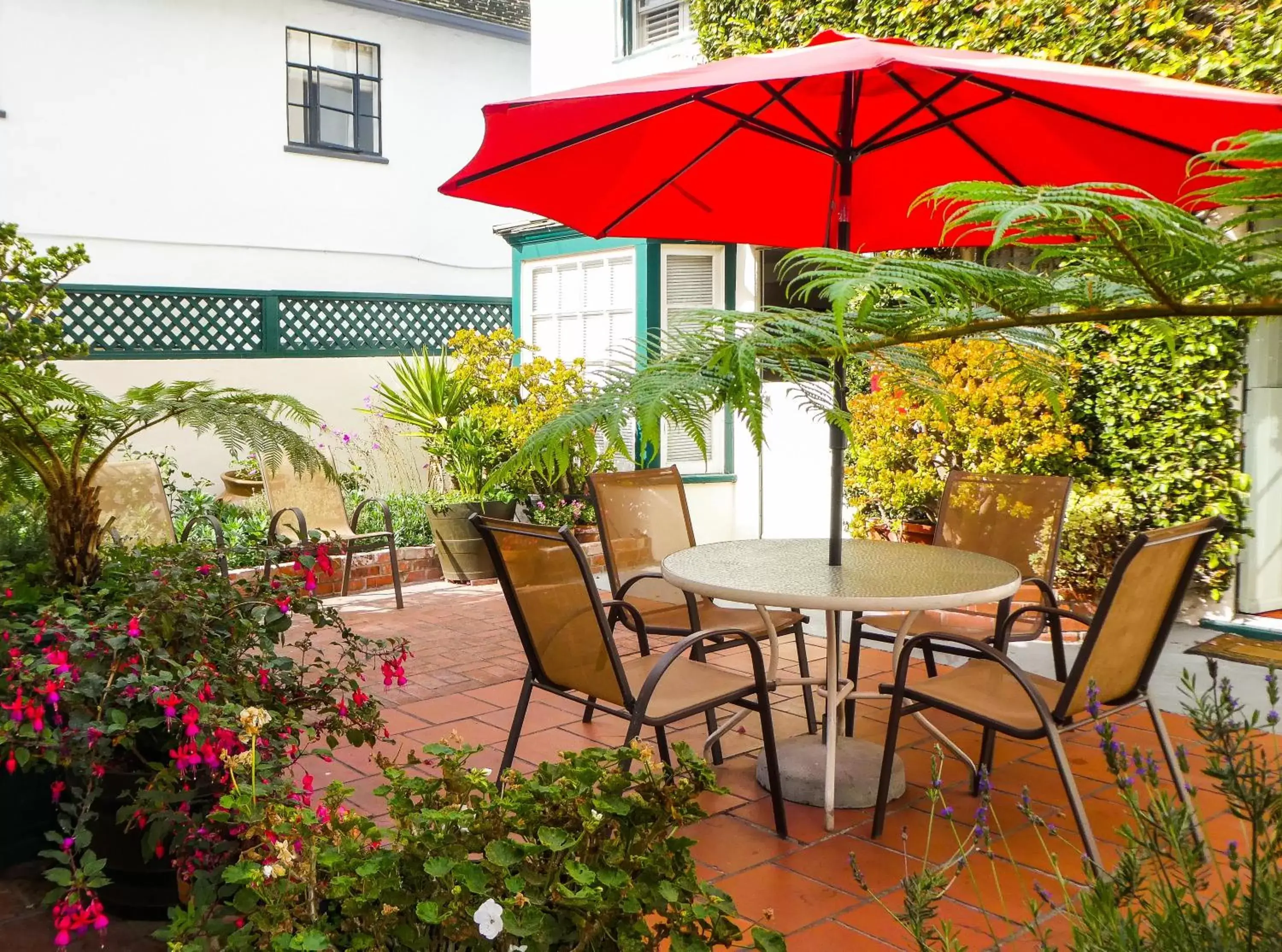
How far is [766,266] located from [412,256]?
6626 mm

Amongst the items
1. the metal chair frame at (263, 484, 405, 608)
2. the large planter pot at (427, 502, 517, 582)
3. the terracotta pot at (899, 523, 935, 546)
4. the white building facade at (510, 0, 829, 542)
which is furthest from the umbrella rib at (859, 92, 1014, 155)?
the large planter pot at (427, 502, 517, 582)

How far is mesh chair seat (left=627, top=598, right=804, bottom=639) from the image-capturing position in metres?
3.97

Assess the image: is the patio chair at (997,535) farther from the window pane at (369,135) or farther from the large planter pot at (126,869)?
the window pane at (369,135)

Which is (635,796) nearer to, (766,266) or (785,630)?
(785,630)

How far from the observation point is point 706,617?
4.14 m

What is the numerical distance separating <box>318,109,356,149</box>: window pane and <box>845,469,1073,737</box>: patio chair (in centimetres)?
1071

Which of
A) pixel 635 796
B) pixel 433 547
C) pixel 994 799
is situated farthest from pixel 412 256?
pixel 635 796

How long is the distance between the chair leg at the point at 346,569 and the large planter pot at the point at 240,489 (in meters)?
2.24

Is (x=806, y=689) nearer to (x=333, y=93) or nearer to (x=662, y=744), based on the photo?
(x=662, y=744)

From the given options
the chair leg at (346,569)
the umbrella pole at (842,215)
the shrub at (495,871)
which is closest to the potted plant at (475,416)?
the chair leg at (346,569)

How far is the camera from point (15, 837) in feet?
9.71

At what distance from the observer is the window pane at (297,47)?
41.0 feet

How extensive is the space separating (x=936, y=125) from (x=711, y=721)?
2.19 meters

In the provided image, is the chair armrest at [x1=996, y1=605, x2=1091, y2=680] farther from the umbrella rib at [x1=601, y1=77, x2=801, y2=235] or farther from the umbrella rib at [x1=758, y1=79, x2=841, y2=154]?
the umbrella rib at [x1=601, y1=77, x2=801, y2=235]
